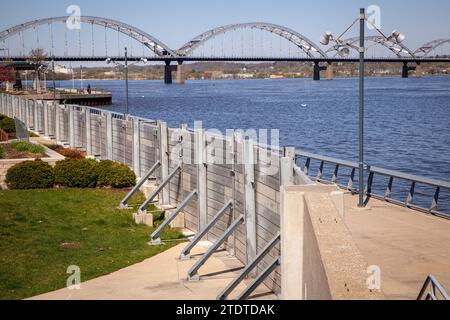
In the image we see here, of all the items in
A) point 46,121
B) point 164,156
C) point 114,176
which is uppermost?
point 46,121

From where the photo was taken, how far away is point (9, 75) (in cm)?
10556

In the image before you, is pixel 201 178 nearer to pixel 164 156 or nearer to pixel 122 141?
pixel 164 156

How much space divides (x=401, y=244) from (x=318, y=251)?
6.01 m

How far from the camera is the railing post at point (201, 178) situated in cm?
1731

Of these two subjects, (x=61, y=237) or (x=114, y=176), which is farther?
(x=114, y=176)

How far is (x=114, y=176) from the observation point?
22.8 meters

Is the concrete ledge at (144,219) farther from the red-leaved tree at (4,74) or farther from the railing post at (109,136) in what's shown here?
the red-leaved tree at (4,74)

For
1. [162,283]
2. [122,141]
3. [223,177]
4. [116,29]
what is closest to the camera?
[162,283]

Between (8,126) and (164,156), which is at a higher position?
(164,156)

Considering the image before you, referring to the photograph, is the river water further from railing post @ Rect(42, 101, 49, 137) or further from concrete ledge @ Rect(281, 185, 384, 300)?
concrete ledge @ Rect(281, 185, 384, 300)

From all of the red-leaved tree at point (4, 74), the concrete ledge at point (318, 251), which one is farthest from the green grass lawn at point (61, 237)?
the red-leaved tree at point (4, 74)

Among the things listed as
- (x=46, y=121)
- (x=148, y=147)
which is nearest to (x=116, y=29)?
(x=46, y=121)

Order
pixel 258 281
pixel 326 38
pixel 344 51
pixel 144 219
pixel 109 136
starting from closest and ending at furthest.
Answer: pixel 258 281
pixel 344 51
pixel 326 38
pixel 144 219
pixel 109 136

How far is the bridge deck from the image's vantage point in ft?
33.9
